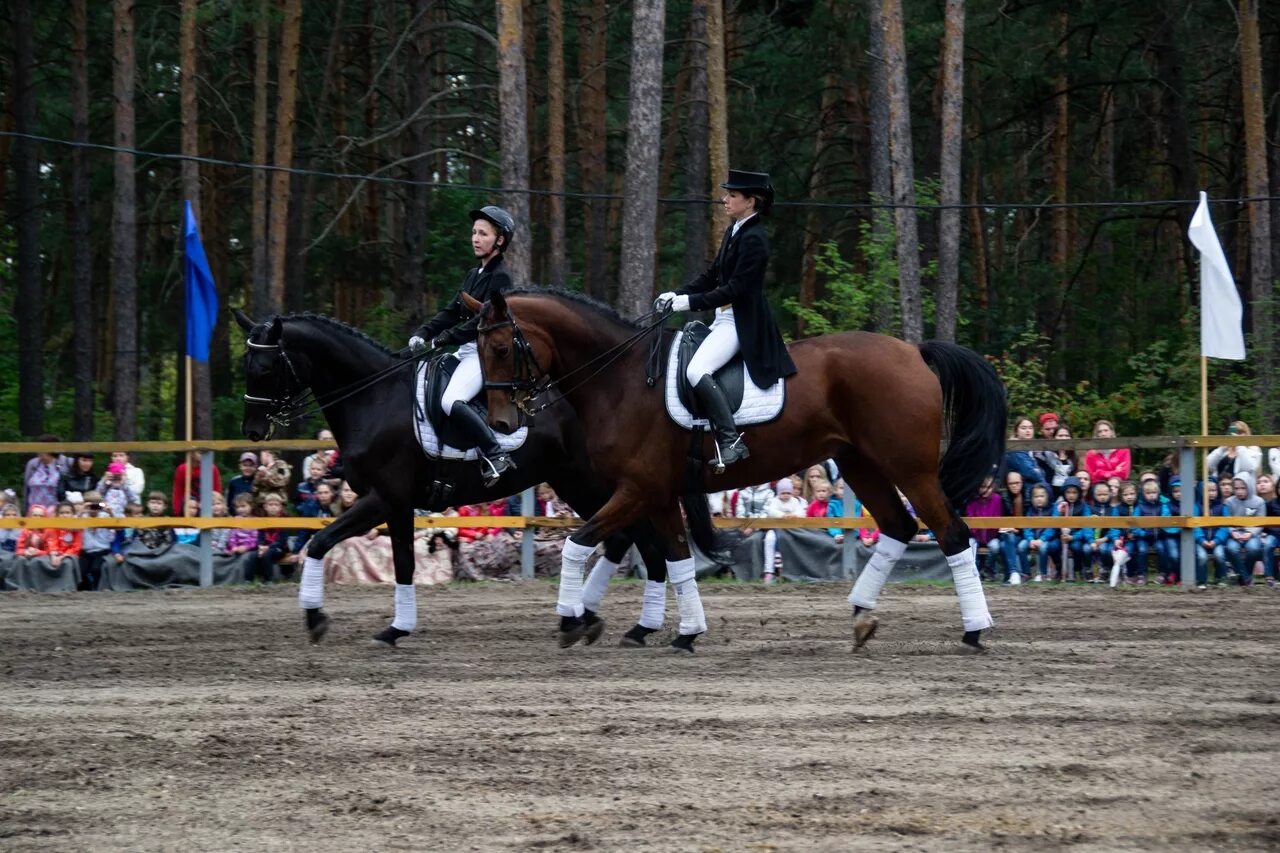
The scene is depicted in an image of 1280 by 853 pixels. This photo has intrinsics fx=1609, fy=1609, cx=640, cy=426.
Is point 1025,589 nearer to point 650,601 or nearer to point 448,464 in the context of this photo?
point 650,601

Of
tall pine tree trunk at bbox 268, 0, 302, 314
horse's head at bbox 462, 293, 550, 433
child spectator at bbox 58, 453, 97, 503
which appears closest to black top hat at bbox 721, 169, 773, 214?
horse's head at bbox 462, 293, 550, 433

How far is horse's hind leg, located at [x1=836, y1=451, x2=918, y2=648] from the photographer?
1034 cm

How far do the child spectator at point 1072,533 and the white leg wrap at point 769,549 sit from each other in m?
2.82

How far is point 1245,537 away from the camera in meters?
15.4

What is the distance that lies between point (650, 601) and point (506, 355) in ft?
6.77

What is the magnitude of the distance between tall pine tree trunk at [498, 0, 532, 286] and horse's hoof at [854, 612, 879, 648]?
1158cm

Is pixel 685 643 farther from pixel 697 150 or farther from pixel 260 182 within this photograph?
pixel 260 182

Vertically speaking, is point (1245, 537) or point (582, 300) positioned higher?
point (582, 300)

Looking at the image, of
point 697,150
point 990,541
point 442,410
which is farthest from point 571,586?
point 697,150

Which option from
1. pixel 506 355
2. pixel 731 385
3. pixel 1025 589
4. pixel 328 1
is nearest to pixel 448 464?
pixel 506 355

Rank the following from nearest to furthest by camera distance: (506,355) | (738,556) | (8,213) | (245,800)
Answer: (245,800), (506,355), (738,556), (8,213)

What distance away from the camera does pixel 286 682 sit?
9.12m

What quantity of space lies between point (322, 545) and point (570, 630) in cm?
178

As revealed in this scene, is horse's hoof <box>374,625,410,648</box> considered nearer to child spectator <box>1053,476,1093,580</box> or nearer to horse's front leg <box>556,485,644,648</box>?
horse's front leg <box>556,485,644,648</box>
